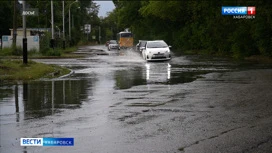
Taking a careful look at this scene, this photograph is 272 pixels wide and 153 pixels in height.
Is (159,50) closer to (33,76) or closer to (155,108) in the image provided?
(33,76)

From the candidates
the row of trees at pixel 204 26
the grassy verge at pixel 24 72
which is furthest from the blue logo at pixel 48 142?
the row of trees at pixel 204 26

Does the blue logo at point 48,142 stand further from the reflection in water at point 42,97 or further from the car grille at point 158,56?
the car grille at point 158,56

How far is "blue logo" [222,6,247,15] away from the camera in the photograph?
35622mm

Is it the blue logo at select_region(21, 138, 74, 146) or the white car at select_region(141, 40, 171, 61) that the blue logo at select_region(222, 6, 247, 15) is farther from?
the blue logo at select_region(21, 138, 74, 146)

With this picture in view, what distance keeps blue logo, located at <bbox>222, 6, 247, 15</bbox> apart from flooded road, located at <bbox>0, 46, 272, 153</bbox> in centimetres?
2028

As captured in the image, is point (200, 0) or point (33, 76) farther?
point (200, 0)

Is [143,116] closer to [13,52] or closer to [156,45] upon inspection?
[156,45]

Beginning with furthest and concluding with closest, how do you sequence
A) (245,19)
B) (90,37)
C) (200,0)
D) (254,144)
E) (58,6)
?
(90,37)
(58,6)
(200,0)
(245,19)
(254,144)

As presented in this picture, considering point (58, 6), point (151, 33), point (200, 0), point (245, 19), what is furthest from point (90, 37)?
point (245, 19)

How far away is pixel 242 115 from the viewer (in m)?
9.77

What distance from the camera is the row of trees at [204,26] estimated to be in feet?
109

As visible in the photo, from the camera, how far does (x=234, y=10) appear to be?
125 ft

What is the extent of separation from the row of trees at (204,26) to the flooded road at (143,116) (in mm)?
17888

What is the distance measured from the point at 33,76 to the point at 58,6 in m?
64.2
